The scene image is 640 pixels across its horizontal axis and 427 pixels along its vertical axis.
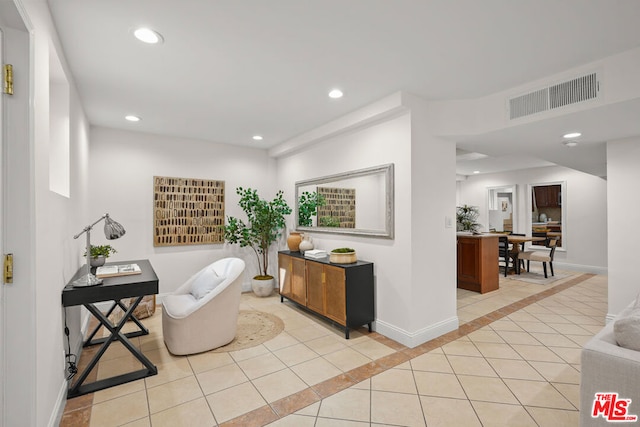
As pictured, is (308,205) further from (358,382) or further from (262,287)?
(358,382)

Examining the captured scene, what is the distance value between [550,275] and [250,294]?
5881 millimetres

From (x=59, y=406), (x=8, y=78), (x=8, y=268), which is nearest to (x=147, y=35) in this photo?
(x=8, y=78)

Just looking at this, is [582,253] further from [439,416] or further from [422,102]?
[439,416]

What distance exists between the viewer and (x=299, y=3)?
70.1 inches

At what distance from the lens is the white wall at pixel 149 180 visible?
4.15 m

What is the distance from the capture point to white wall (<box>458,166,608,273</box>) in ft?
21.5

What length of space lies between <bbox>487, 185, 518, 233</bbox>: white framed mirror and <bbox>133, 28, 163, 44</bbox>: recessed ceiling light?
8.47 m

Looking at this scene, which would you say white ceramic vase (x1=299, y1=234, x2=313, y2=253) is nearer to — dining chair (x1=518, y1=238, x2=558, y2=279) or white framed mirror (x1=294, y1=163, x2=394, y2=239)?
white framed mirror (x1=294, y1=163, x2=394, y2=239)

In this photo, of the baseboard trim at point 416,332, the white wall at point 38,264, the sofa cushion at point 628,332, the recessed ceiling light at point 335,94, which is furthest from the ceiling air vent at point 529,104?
the white wall at point 38,264

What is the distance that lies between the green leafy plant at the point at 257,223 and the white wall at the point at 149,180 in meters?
0.19

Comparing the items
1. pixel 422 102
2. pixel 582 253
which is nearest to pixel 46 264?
pixel 422 102

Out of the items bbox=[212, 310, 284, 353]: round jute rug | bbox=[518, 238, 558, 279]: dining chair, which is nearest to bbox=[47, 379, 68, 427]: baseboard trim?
bbox=[212, 310, 284, 353]: round jute rug

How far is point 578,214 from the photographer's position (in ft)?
22.6

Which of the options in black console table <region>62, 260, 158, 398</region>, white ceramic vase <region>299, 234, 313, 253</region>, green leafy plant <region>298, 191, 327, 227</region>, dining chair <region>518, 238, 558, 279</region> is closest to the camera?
black console table <region>62, 260, 158, 398</region>
